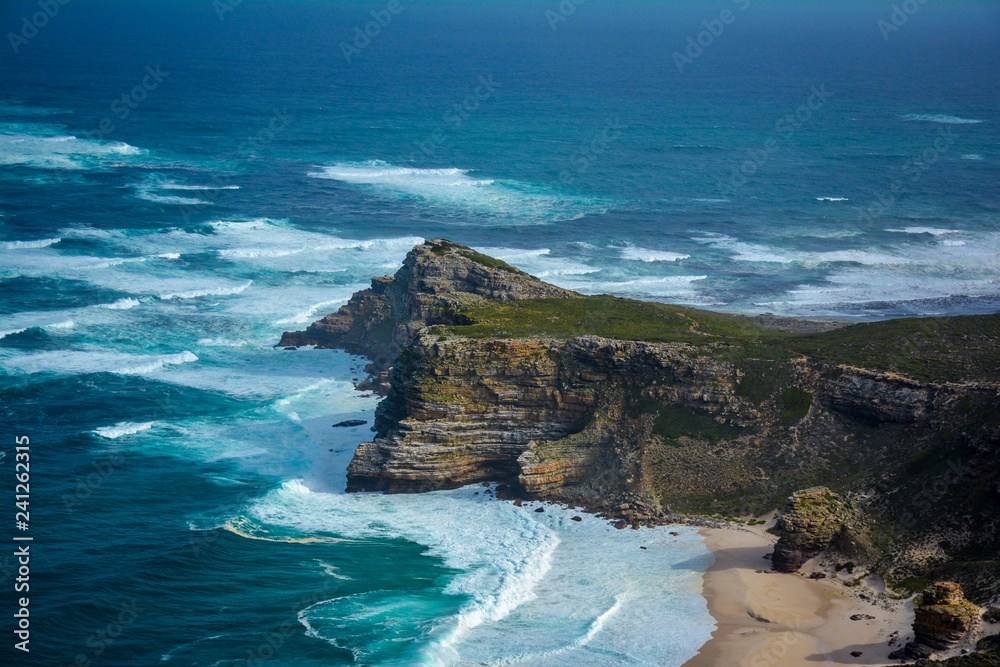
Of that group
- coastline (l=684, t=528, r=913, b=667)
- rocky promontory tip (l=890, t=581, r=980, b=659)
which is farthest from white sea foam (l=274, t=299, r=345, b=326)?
rocky promontory tip (l=890, t=581, r=980, b=659)

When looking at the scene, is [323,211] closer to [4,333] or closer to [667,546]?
[4,333]

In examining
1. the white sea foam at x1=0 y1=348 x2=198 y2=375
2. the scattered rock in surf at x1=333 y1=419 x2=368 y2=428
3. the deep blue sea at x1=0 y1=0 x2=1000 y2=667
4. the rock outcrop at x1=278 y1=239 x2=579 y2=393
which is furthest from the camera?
the white sea foam at x1=0 y1=348 x2=198 y2=375

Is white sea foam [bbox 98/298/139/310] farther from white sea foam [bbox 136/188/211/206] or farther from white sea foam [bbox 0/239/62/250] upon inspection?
white sea foam [bbox 136/188/211/206]

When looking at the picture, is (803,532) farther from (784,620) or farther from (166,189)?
(166,189)

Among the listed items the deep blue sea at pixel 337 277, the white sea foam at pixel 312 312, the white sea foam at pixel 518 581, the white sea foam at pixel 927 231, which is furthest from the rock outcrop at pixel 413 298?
the white sea foam at pixel 927 231

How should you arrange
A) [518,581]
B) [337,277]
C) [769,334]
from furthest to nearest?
1. [337,277]
2. [769,334]
3. [518,581]

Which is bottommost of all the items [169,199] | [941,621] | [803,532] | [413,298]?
[941,621]

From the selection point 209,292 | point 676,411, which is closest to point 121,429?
point 209,292
